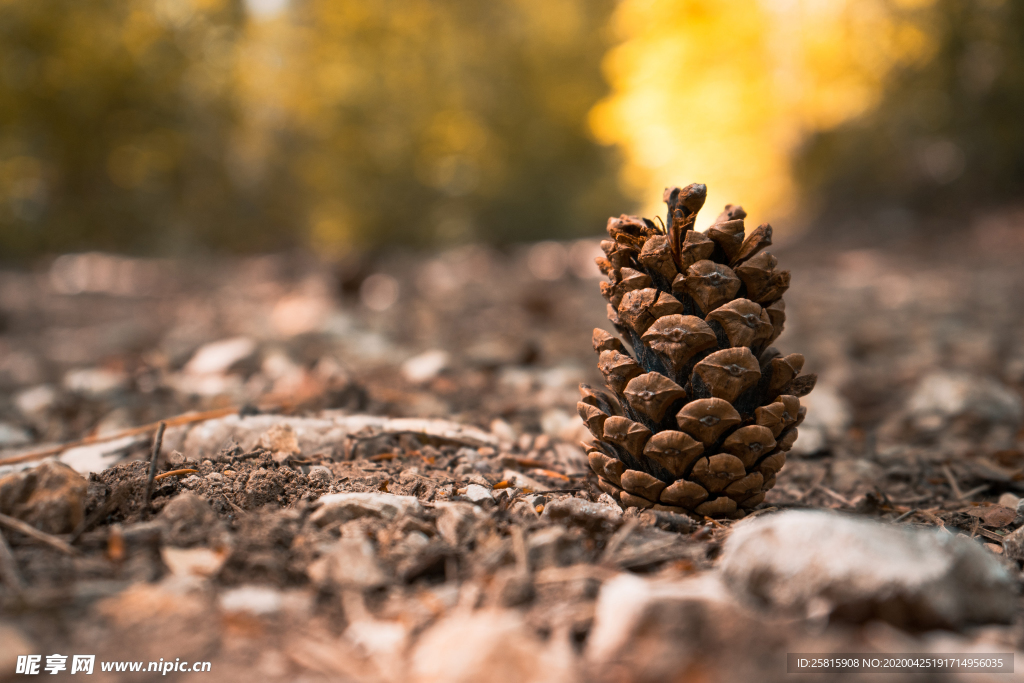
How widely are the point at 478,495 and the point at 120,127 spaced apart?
786cm

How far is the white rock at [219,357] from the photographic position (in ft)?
6.79

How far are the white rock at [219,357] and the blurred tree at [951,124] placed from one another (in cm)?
492

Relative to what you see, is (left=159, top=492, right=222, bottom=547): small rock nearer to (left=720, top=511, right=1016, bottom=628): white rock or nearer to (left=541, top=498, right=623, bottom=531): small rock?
(left=541, top=498, right=623, bottom=531): small rock

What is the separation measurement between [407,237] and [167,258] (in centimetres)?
253

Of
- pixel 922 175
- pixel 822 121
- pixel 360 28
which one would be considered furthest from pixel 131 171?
pixel 922 175

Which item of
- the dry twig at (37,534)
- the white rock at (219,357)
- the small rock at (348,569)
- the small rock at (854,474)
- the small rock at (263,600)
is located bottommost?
the small rock at (263,600)

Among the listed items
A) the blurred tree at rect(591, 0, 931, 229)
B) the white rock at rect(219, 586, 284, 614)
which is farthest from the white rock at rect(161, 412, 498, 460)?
the blurred tree at rect(591, 0, 931, 229)

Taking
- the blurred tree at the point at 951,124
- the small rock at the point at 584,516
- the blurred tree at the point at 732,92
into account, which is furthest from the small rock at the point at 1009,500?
the blurred tree at the point at 732,92

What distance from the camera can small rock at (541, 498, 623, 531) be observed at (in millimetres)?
853

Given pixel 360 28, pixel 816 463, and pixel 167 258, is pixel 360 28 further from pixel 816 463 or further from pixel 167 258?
pixel 816 463

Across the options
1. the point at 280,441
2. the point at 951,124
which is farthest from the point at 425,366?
the point at 951,124

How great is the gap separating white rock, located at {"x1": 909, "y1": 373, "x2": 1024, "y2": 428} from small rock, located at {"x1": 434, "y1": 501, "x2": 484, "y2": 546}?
1.29m

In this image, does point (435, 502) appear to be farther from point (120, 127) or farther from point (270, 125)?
point (270, 125)

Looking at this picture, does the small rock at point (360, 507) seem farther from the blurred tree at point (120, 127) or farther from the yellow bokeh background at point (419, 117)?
the blurred tree at point (120, 127)
